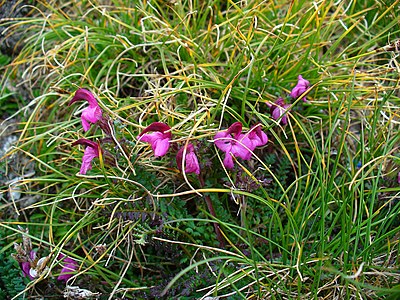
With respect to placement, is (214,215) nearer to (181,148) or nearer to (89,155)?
(181,148)

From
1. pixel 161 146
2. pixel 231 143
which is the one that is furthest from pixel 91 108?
pixel 231 143

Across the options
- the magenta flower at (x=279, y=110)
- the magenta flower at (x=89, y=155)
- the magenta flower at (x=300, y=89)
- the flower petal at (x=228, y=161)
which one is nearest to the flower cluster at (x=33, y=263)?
the magenta flower at (x=89, y=155)

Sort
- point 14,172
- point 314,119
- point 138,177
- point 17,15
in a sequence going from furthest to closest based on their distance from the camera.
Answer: point 17,15, point 14,172, point 314,119, point 138,177

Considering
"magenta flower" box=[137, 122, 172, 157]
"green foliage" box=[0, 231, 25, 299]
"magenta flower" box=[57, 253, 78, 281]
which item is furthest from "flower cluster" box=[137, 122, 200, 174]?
"green foliage" box=[0, 231, 25, 299]

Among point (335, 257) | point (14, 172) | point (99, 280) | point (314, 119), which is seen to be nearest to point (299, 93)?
point (314, 119)

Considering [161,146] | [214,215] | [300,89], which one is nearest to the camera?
[161,146]

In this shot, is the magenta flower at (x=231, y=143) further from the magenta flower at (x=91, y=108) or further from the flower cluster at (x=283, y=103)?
the magenta flower at (x=91, y=108)

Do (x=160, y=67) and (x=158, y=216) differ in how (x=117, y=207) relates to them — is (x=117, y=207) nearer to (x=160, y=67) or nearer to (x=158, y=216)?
(x=158, y=216)
